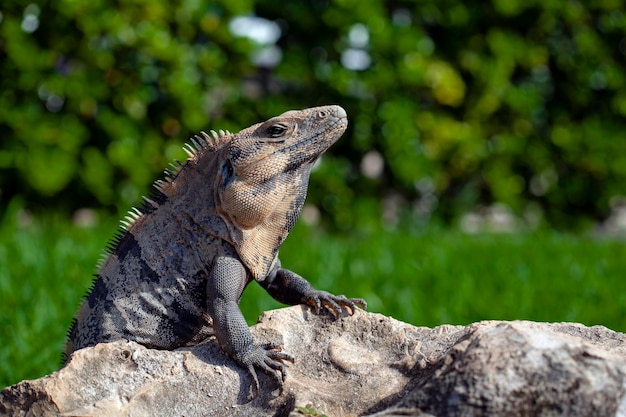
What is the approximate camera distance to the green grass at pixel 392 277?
5.03 meters

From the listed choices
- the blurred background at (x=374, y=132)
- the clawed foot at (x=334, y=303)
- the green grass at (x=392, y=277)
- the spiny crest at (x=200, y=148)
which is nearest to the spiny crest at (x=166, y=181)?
the spiny crest at (x=200, y=148)

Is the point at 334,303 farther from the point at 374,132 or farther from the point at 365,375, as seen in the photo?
the point at 374,132

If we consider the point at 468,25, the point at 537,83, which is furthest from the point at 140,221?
the point at 537,83

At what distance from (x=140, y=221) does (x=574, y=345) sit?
168cm

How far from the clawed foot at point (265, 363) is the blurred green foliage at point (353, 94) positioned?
4810mm

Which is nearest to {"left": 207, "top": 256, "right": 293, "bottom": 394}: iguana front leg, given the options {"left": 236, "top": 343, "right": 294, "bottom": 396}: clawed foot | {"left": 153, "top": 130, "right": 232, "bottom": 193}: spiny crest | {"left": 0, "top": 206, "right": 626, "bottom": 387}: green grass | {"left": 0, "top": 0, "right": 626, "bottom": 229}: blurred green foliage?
{"left": 236, "top": 343, "right": 294, "bottom": 396}: clawed foot

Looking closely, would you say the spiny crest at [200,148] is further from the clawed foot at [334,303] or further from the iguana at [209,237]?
the clawed foot at [334,303]

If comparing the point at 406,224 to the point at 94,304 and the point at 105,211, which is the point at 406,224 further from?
the point at 94,304

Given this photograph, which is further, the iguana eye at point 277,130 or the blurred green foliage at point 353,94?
the blurred green foliage at point 353,94

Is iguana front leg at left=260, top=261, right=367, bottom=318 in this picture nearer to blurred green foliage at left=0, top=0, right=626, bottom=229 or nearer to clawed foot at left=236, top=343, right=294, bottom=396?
clawed foot at left=236, top=343, right=294, bottom=396

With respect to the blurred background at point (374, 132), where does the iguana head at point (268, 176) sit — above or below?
Answer: below

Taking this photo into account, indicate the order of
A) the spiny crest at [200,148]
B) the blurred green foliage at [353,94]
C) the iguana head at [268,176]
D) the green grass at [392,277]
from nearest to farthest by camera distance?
1. the iguana head at [268,176]
2. the spiny crest at [200,148]
3. the green grass at [392,277]
4. the blurred green foliage at [353,94]

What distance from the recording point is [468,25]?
8664 millimetres

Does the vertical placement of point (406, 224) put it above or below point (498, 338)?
above
